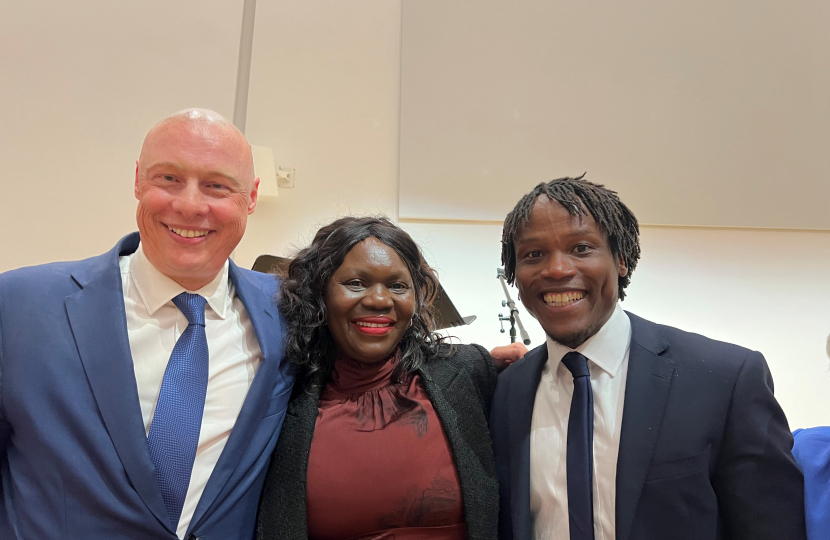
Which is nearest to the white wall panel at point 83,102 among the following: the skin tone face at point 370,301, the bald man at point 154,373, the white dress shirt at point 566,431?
the bald man at point 154,373

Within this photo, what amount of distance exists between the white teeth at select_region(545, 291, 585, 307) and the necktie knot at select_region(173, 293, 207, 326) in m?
0.95

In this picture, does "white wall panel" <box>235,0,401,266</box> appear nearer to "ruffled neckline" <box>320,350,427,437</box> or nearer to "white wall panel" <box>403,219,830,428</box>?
"white wall panel" <box>403,219,830,428</box>

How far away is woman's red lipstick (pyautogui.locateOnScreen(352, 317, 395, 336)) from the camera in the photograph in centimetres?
155

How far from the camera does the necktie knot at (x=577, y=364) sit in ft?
4.43

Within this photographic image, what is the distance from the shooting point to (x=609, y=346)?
1392 millimetres

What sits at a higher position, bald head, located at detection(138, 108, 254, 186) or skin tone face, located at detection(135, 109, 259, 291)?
bald head, located at detection(138, 108, 254, 186)

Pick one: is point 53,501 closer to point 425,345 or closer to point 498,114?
point 425,345

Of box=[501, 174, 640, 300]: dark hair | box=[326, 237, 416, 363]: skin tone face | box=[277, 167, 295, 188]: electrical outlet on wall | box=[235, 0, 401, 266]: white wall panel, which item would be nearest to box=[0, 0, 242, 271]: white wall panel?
box=[235, 0, 401, 266]: white wall panel

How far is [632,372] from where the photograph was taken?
132 cm

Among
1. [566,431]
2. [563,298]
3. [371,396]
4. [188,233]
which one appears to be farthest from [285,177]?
[566,431]

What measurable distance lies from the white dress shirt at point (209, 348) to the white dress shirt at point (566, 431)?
0.83m

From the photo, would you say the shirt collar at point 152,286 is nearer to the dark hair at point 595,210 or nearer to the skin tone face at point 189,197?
the skin tone face at point 189,197

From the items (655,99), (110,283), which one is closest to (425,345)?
(110,283)

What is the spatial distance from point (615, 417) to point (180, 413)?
3.58 ft
